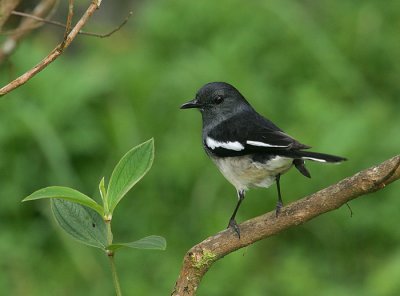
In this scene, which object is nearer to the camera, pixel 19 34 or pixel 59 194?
pixel 59 194

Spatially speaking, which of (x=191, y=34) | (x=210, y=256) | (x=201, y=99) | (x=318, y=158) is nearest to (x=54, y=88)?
(x=191, y=34)

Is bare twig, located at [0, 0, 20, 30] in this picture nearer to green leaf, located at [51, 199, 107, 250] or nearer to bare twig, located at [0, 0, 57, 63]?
bare twig, located at [0, 0, 57, 63]

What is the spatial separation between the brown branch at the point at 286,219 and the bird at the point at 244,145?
1.97 feet

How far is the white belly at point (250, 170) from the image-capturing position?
11.2 feet

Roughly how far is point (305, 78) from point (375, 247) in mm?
1720

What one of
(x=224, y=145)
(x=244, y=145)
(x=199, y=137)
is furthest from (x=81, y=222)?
(x=199, y=137)

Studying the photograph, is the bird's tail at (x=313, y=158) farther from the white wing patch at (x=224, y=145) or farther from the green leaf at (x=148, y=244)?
the green leaf at (x=148, y=244)

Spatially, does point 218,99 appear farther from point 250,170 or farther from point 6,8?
point 6,8

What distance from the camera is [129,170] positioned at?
6.00ft

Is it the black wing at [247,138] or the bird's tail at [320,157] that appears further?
the black wing at [247,138]

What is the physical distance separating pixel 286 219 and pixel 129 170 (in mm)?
636

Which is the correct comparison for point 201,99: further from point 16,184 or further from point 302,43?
point 302,43

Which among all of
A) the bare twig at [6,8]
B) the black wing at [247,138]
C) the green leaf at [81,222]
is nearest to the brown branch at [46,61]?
the green leaf at [81,222]

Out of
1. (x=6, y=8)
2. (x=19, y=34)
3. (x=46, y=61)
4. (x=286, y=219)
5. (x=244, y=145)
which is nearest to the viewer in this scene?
(x=46, y=61)
